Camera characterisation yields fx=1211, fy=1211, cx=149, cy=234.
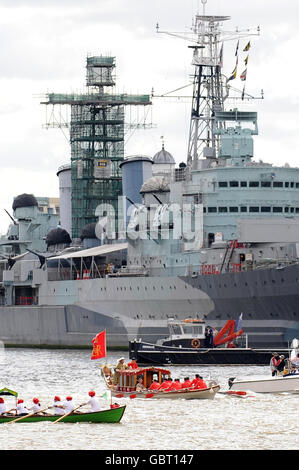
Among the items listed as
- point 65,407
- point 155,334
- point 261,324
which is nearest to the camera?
point 65,407

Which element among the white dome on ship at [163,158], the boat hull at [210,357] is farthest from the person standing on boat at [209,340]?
the white dome on ship at [163,158]

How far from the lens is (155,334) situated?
2990 inches

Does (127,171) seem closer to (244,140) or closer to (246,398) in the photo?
(244,140)

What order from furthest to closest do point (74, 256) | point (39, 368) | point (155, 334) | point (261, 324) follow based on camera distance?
1. point (74, 256)
2. point (155, 334)
3. point (261, 324)
4. point (39, 368)

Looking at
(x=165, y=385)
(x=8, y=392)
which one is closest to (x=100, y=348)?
(x=165, y=385)

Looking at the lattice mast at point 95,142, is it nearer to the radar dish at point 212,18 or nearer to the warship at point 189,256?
the warship at point 189,256

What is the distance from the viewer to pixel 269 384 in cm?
4662

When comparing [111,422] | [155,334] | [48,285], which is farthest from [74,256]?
[111,422]

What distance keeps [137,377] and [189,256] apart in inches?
1162

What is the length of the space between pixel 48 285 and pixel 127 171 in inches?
419

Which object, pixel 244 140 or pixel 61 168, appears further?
pixel 61 168

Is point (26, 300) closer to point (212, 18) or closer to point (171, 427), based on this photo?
point (212, 18)

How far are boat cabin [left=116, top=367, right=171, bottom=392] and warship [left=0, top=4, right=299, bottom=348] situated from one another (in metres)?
20.5

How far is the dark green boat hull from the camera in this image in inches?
1511
